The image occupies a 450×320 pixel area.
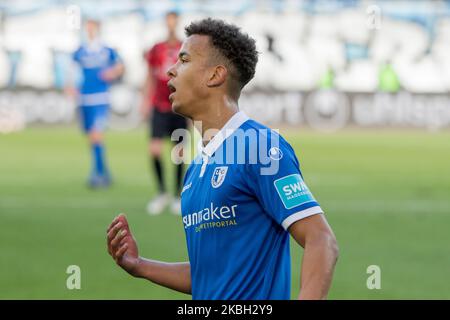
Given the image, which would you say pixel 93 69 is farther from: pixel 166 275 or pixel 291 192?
pixel 291 192

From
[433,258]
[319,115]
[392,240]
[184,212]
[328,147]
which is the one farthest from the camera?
[319,115]

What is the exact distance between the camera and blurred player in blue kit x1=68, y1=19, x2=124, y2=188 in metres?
15.0

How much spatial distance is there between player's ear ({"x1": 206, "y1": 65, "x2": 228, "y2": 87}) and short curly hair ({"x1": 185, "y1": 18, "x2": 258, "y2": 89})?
0.06 m

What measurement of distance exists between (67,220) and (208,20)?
23.6 ft

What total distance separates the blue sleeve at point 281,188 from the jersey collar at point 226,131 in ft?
1.00

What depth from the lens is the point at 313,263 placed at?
324 cm

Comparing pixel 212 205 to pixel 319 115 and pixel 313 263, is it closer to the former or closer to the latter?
pixel 313 263

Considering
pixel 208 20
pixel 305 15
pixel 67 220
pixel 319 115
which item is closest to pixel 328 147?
pixel 319 115

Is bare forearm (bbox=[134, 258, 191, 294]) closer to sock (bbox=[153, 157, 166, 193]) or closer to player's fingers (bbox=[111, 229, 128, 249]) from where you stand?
player's fingers (bbox=[111, 229, 128, 249])

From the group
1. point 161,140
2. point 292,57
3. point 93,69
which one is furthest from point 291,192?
point 292,57

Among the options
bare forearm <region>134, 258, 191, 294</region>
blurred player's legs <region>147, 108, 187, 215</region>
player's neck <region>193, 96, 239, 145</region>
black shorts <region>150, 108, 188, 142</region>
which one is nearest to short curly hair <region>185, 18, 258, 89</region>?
player's neck <region>193, 96, 239, 145</region>

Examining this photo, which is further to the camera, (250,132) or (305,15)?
(305,15)

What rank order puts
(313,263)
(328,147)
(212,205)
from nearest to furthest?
(313,263) → (212,205) → (328,147)

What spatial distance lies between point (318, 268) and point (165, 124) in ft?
30.1
